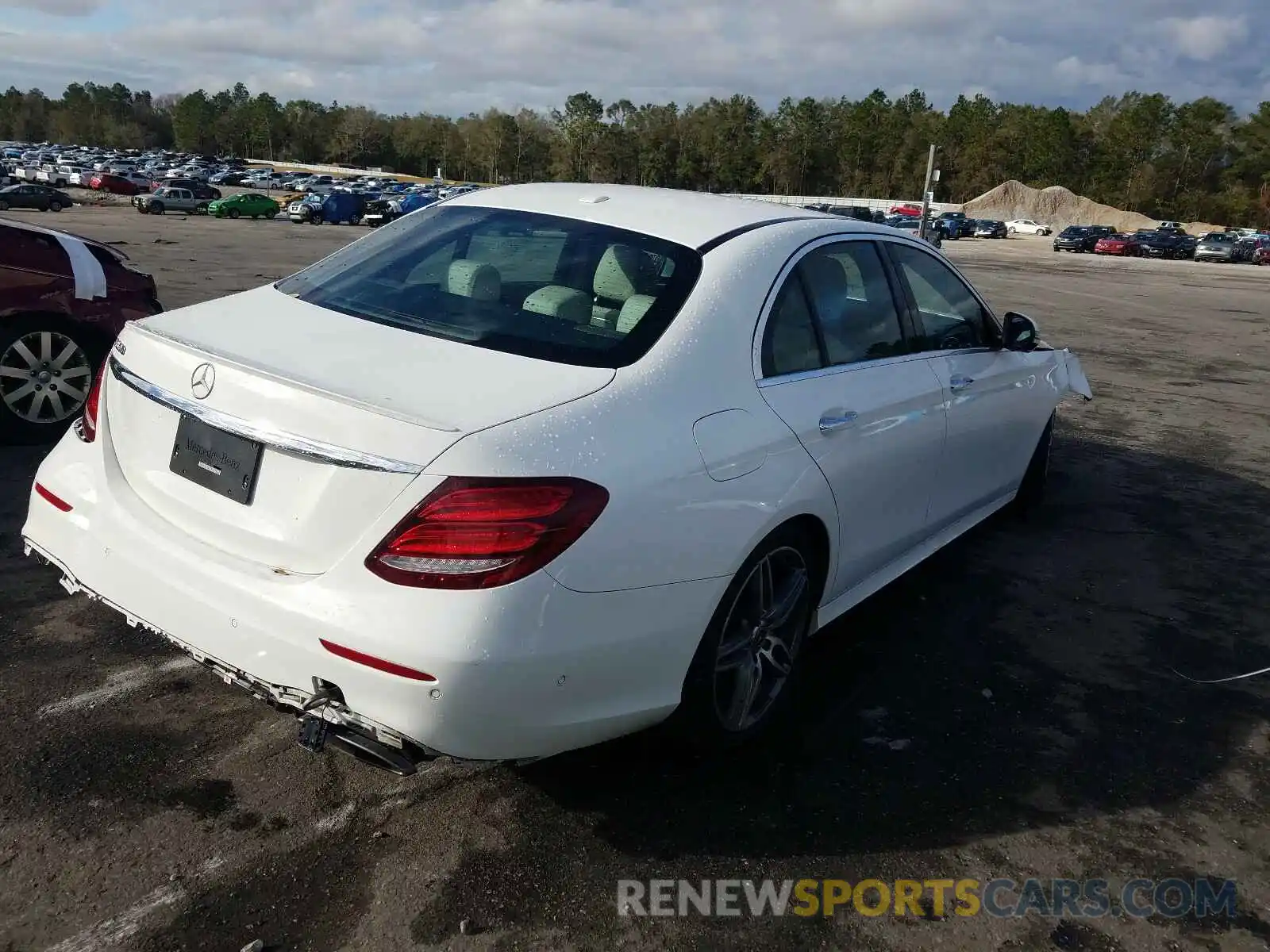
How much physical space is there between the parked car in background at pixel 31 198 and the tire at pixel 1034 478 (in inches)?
1858

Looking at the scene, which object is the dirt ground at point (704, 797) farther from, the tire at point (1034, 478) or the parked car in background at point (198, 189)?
the parked car in background at point (198, 189)

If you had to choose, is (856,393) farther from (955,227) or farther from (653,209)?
(955,227)

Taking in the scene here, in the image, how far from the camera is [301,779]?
3070mm

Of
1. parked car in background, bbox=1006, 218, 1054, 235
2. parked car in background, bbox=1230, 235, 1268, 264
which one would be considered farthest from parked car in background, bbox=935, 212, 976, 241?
parked car in background, bbox=1230, 235, 1268, 264

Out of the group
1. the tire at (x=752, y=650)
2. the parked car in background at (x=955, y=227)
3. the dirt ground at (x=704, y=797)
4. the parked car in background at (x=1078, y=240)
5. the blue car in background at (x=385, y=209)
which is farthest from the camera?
the parked car in background at (x=955, y=227)

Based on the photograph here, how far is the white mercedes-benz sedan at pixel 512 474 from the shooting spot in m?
2.40

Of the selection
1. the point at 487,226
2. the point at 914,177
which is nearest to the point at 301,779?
the point at 487,226

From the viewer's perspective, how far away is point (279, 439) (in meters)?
2.53

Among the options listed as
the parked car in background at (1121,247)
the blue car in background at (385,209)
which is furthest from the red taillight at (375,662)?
the parked car in background at (1121,247)

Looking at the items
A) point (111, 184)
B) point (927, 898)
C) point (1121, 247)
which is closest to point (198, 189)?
point (111, 184)

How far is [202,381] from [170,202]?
174ft

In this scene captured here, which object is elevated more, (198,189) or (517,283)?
(517,283)

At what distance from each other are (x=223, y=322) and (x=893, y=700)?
2638 millimetres

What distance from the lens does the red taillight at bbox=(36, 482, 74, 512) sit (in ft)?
10.0
